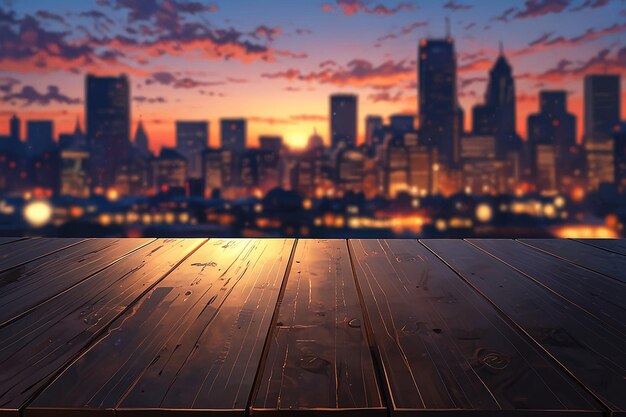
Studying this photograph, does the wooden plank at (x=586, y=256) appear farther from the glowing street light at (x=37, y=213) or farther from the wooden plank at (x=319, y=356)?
the glowing street light at (x=37, y=213)

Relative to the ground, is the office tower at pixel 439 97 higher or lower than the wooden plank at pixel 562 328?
higher

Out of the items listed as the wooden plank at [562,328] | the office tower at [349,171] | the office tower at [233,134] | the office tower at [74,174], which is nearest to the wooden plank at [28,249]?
the wooden plank at [562,328]

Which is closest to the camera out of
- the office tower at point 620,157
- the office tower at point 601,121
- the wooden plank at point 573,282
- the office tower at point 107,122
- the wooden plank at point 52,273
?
the wooden plank at point 573,282

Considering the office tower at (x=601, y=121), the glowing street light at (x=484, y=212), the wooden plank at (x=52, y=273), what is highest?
the office tower at (x=601, y=121)

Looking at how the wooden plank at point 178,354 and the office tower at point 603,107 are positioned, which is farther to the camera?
the office tower at point 603,107

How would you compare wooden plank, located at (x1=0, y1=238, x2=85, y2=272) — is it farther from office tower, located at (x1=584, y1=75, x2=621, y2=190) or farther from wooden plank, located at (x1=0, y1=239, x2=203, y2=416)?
office tower, located at (x1=584, y1=75, x2=621, y2=190)

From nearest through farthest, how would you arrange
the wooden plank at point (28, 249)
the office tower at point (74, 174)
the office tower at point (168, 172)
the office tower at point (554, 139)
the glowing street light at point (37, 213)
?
the wooden plank at point (28, 249)
the glowing street light at point (37, 213)
the office tower at point (74, 174)
the office tower at point (554, 139)
the office tower at point (168, 172)

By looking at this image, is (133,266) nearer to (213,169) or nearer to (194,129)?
(213,169)
